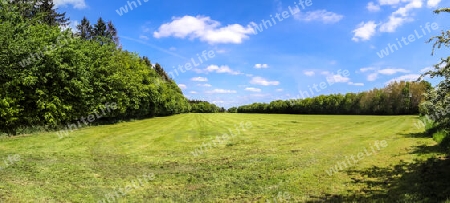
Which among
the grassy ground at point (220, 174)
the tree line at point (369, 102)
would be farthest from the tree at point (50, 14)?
the tree line at point (369, 102)

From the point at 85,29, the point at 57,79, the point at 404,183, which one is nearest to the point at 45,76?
the point at 57,79

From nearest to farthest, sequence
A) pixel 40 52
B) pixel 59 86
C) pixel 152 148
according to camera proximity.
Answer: pixel 152 148
pixel 40 52
pixel 59 86

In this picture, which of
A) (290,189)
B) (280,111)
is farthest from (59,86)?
(280,111)

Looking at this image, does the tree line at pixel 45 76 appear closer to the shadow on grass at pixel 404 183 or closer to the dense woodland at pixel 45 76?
the dense woodland at pixel 45 76

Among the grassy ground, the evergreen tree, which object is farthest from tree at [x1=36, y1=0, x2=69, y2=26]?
the grassy ground

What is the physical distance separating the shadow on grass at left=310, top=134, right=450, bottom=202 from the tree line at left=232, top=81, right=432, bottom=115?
51186 mm

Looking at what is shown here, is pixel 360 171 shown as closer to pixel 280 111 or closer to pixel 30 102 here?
pixel 30 102

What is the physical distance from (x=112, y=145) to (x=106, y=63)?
21.1 m

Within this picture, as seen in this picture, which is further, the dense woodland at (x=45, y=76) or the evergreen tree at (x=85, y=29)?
the evergreen tree at (x=85, y=29)

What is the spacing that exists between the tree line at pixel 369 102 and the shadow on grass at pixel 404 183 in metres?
51.2

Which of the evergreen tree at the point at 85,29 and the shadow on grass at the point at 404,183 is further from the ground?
the evergreen tree at the point at 85,29

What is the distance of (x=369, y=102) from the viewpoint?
7962 centimetres

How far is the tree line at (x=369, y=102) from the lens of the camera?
71188 millimetres

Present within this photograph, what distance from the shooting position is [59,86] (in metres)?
24.4
